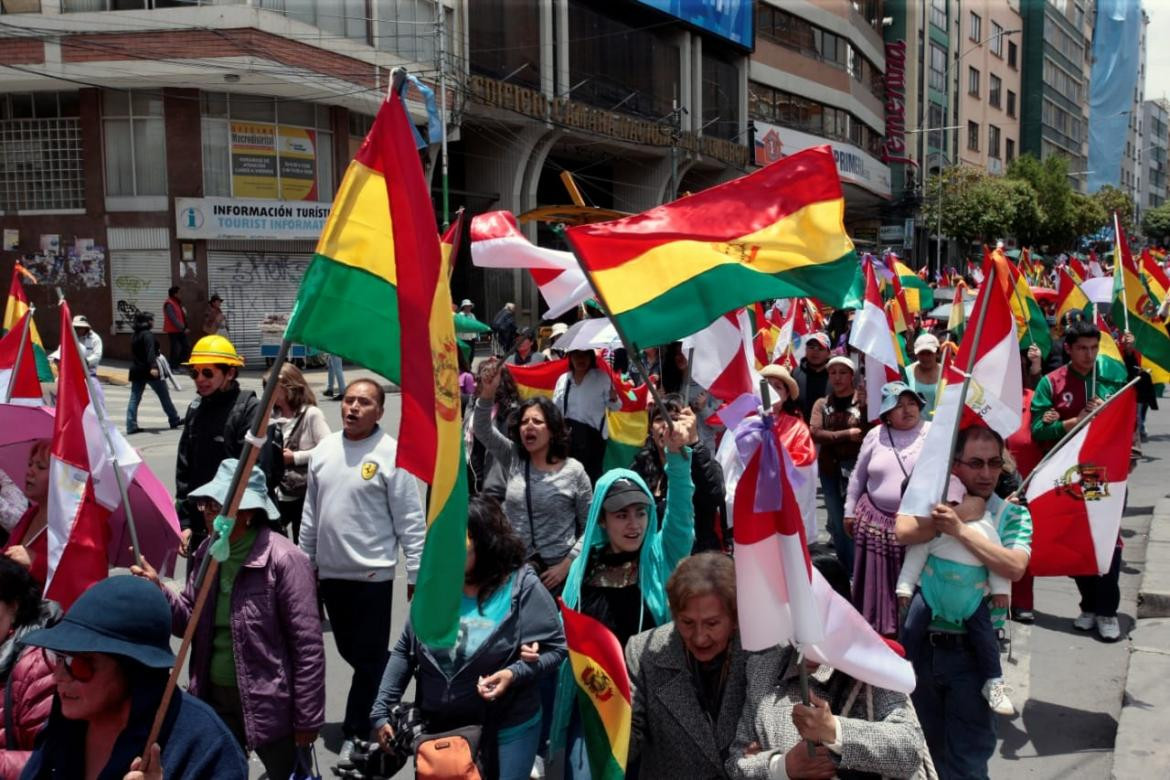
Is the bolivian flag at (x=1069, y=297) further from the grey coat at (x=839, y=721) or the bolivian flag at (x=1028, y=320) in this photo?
the grey coat at (x=839, y=721)

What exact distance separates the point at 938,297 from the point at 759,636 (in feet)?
70.5

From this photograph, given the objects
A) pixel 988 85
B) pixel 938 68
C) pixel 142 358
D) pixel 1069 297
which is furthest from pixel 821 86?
pixel 142 358

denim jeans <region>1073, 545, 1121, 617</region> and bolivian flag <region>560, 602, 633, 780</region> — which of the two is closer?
bolivian flag <region>560, 602, 633, 780</region>

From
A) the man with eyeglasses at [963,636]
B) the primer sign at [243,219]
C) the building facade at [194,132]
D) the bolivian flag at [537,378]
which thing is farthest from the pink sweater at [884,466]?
the primer sign at [243,219]

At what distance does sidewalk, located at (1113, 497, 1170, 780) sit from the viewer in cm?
482

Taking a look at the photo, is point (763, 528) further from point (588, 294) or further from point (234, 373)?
point (234, 373)

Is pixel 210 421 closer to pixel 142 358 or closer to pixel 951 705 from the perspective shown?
pixel 951 705

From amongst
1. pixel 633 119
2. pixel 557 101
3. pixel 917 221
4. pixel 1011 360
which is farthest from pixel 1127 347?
pixel 917 221

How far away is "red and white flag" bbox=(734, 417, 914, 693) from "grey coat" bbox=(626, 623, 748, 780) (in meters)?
0.23

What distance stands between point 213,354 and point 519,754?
2783mm

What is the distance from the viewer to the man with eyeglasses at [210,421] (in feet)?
18.1

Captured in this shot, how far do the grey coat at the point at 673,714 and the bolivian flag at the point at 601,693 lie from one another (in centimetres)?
6

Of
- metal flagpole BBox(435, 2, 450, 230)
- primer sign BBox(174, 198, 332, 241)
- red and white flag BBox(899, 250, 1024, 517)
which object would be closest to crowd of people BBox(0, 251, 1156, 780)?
red and white flag BBox(899, 250, 1024, 517)

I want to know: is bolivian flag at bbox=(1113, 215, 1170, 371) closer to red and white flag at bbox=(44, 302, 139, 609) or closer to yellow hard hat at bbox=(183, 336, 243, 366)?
yellow hard hat at bbox=(183, 336, 243, 366)
